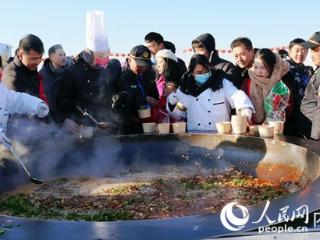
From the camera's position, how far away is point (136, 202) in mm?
3783

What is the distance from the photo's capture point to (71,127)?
524 centimetres

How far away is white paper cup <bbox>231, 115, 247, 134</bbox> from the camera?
15.8 ft

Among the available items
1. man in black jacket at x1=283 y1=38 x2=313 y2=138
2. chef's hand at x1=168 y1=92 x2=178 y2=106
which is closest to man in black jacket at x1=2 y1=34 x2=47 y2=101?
chef's hand at x1=168 y1=92 x2=178 y2=106

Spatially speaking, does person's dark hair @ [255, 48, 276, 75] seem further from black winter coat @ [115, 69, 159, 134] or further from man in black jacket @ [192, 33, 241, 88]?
black winter coat @ [115, 69, 159, 134]

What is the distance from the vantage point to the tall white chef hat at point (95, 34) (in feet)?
18.8

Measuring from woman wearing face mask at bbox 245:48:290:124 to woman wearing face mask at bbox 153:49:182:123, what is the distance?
3.87ft

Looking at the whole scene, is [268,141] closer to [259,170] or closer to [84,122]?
[259,170]

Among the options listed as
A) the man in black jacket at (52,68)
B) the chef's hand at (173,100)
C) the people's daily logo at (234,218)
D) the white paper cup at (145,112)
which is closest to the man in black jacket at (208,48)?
the chef's hand at (173,100)

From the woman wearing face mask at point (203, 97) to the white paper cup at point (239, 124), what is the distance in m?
0.42

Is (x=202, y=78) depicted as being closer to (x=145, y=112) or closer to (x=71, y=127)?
(x=145, y=112)

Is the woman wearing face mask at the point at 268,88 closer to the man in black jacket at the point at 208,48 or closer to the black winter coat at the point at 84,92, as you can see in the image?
the man in black jacket at the point at 208,48

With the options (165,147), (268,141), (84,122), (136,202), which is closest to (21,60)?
(84,122)

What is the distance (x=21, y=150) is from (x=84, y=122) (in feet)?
3.64

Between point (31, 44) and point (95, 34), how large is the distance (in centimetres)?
88
